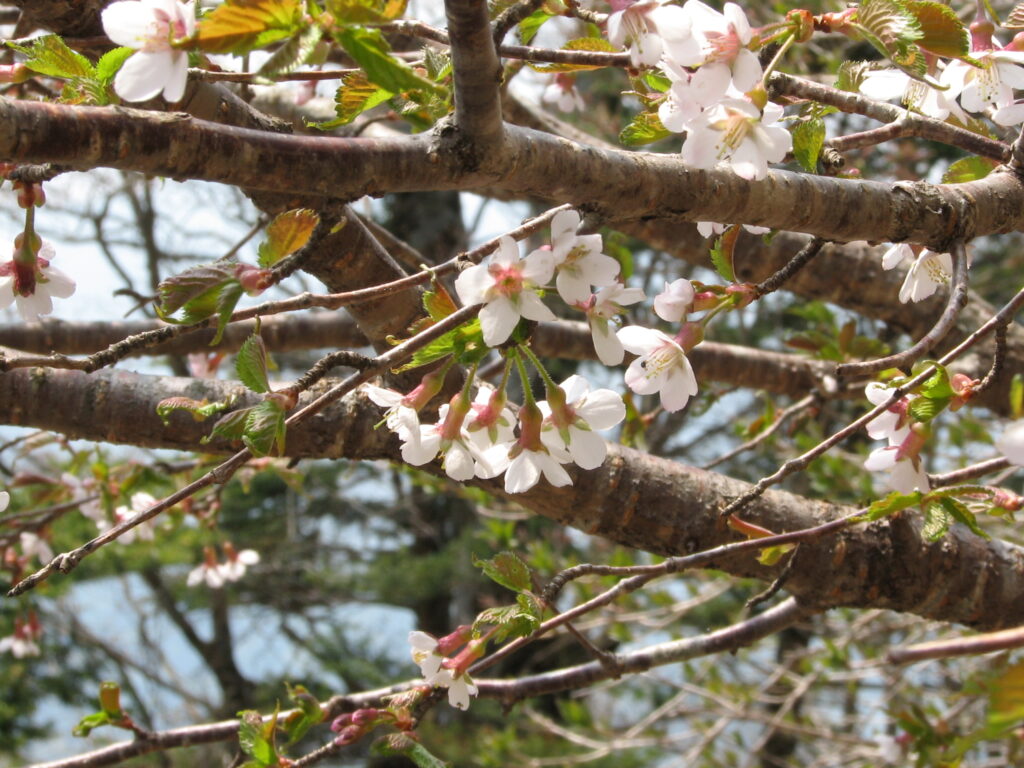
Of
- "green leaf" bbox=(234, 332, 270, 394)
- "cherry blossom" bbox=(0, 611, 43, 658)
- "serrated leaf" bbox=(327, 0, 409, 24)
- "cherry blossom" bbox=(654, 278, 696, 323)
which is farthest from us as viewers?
"cherry blossom" bbox=(0, 611, 43, 658)

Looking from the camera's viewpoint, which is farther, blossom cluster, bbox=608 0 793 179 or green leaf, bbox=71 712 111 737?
green leaf, bbox=71 712 111 737

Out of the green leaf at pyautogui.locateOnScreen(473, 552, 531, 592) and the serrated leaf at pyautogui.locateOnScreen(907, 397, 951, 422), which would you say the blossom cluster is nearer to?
the serrated leaf at pyautogui.locateOnScreen(907, 397, 951, 422)

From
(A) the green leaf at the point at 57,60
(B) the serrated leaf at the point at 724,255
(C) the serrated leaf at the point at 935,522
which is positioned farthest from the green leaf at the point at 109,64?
(C) the serrated leaf at the point at 935,522

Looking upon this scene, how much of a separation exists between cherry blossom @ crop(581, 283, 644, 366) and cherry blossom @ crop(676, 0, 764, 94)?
154 millimetres

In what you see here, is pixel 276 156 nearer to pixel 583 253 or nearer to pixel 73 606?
pixel 583 253

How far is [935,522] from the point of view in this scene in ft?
2.38

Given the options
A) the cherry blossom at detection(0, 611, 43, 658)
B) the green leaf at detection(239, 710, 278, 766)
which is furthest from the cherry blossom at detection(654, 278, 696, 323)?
the cherry blossom at detection(0, 611, 43, 658)

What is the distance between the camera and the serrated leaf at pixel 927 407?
0.68 metres

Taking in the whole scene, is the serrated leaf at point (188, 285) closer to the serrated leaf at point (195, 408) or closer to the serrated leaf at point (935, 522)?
the serrated leaf at point (195, 408)

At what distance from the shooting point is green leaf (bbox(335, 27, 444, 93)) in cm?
47

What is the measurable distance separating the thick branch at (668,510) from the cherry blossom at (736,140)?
1.54 ft

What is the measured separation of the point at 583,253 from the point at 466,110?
0.12 metres

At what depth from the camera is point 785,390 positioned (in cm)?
178

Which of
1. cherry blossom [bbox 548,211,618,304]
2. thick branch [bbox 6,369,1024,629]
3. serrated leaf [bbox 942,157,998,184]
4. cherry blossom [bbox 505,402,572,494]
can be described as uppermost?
serrated leaf [bbox 942,157,998,184]
